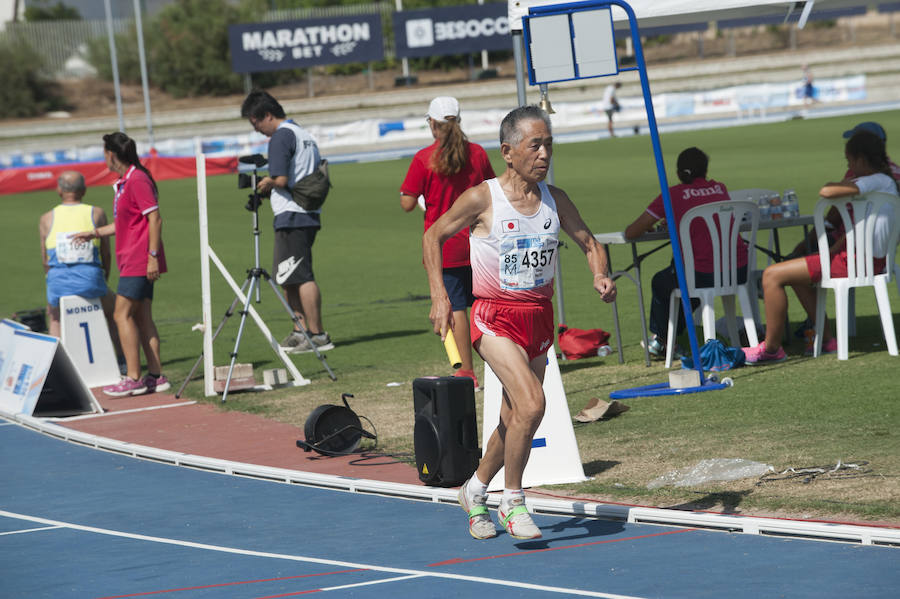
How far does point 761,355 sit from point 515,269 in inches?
169

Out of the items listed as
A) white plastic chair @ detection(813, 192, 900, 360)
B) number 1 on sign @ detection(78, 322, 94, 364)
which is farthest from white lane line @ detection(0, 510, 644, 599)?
white plastic chair @ detection(813, 192, 900, 360)

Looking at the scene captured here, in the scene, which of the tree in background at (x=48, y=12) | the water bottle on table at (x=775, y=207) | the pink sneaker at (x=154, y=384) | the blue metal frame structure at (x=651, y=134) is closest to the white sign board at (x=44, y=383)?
the pink sneaker at (x=154, y=384)

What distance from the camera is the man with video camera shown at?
10.9 metres

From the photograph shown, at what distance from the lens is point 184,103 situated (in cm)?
6512

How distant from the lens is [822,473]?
5961 millimetres

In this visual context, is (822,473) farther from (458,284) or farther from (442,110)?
(442,110)

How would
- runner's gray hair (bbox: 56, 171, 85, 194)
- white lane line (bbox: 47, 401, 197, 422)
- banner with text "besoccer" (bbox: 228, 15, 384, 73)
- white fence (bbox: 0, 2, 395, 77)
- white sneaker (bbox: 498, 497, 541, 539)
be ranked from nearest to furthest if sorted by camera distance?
white sneaker (bbox: 498, 497, 541, 539) → white lane line (bbox: 47, 401, 197, 422) → runner's gray hair (bbox: 56, 171, 85, 194) → banner with text "besoccer" (bbox: 228, 15, 384, 73) → white fence (bbox: 0, 2, 395, 77)

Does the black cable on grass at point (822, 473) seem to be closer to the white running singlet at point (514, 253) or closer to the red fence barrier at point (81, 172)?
the white running singlet at point (514, 253)

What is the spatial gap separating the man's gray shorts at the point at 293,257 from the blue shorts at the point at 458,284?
296 centimetres

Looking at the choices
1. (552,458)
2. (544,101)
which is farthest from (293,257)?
(552,458)

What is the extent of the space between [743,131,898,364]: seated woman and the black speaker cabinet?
3.21 metres

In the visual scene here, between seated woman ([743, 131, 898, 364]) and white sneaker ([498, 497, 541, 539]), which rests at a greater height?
seated woman ([743, 131, 898, 364])

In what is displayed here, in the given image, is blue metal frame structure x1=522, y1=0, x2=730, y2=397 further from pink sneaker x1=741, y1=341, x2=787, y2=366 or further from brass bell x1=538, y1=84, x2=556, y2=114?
pink sneaker x1=741, y1=341, x2=787, y2=366

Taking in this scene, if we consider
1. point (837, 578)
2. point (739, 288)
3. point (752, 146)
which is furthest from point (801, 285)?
point (752, 146)
